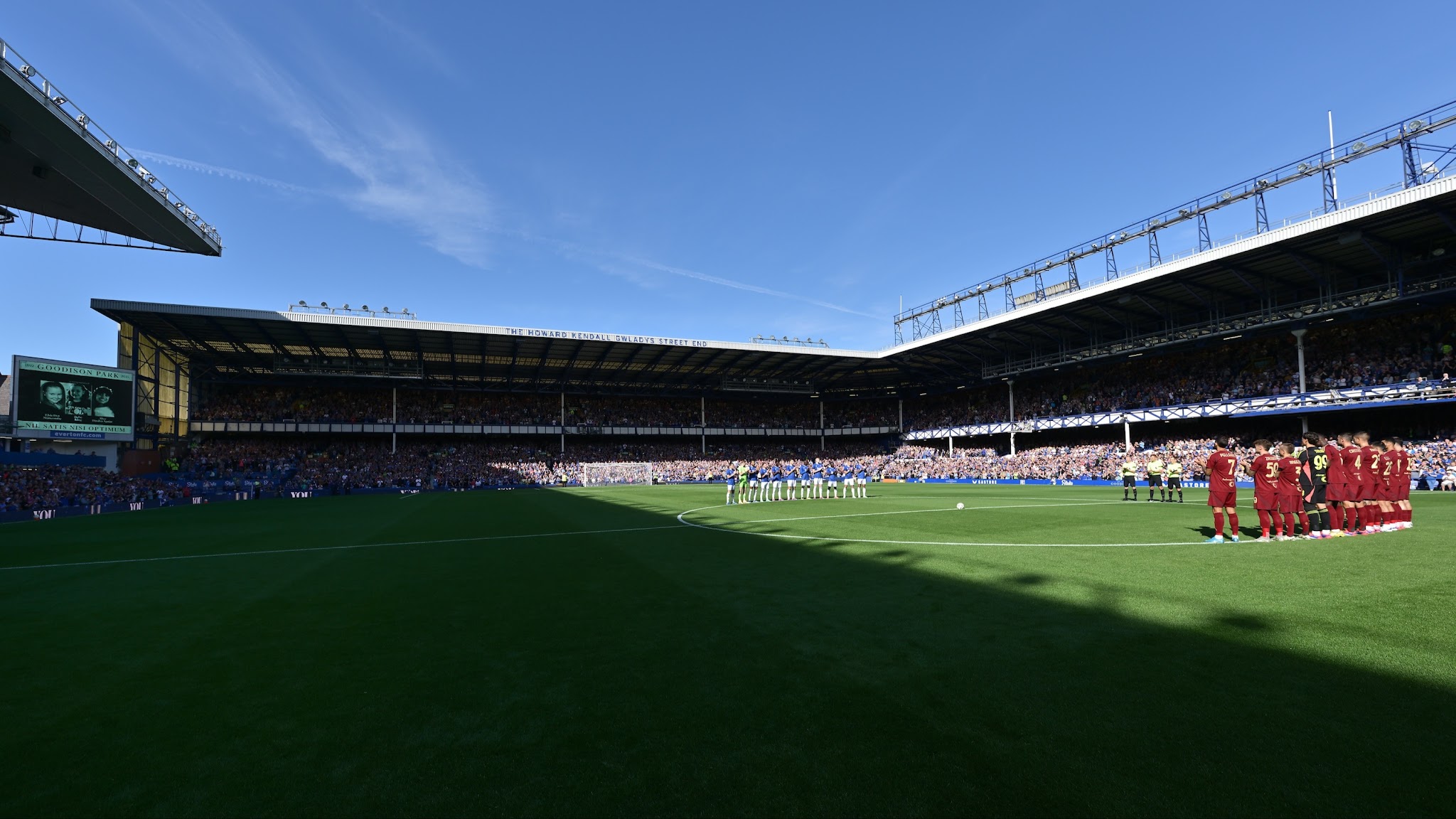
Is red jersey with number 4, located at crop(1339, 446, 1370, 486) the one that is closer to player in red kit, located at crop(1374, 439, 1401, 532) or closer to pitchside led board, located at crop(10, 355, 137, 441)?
player in red kit, located at crop(1374, 439, 1401, 532)

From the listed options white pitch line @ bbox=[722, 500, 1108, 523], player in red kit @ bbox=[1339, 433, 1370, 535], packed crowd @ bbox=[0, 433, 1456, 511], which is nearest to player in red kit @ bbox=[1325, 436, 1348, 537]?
player in red kit @ bbox=[1339, 433, 1370, 535]

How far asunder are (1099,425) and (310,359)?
6284 centimetres

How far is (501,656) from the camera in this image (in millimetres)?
5578

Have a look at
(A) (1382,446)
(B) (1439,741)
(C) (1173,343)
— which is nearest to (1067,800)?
(B) (1439,741)

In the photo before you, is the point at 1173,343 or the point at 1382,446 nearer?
the point at 1382,446

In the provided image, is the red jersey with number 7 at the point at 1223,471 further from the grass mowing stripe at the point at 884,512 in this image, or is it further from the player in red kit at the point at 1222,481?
the grass mowing stripe at the point at 884,512

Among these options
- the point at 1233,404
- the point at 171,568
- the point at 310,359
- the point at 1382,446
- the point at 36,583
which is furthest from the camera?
the point at 310,359

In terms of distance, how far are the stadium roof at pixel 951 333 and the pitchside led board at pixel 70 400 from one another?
864cm

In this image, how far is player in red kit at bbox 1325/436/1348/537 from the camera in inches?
458

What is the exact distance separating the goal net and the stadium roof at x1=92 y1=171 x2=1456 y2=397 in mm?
9471

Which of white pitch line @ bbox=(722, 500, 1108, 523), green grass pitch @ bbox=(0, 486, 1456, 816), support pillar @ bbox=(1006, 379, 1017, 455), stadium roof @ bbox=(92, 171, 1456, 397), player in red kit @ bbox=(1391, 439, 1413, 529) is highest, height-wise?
stadium roof @ bbox=(92, 171, 1456, 397)

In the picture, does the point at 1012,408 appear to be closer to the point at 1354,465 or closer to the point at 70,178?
the point at 1354,465

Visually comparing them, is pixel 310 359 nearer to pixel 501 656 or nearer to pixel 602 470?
pixel 602 470

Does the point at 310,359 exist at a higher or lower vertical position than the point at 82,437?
higher
